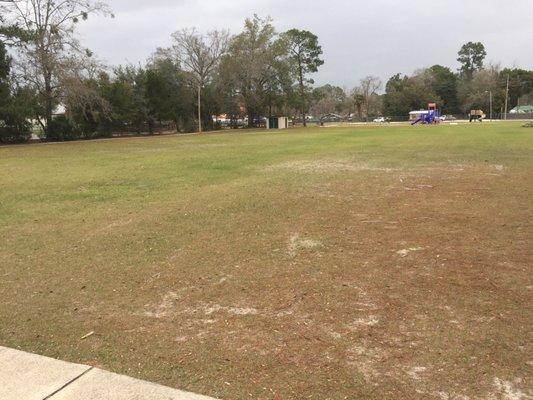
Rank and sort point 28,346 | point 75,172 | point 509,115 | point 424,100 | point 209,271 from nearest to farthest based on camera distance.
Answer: point 28,346
point 209,271
point 75,172
point 509,115
point 424,100

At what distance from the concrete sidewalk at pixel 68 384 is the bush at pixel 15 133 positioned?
40898 mm

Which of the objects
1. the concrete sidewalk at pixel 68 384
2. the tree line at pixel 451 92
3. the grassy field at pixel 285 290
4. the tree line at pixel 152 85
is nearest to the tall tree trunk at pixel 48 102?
the tree line at pixel 152 85

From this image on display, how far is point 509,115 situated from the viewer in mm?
95188

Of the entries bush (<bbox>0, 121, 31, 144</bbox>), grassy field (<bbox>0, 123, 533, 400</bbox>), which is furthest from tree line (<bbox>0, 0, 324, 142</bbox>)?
grassy field (<bbox>0, 123, 533, 400</bbox>)

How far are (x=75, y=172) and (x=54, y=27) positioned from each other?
2794 centimetres

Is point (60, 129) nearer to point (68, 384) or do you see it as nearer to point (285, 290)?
point (285, 290)

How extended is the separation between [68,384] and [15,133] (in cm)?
4224

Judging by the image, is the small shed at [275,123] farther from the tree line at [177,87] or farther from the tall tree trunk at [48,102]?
the tall tree trunk at [48,102]

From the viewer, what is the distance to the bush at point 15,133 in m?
38.8

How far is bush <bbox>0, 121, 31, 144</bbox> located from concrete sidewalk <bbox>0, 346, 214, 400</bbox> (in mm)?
40898

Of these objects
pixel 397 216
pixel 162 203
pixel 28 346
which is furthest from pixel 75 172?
pixel 28 346

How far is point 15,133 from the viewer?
39656mm

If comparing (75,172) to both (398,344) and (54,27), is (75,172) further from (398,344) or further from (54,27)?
(54,27)

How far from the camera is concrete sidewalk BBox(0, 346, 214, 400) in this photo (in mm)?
2994
